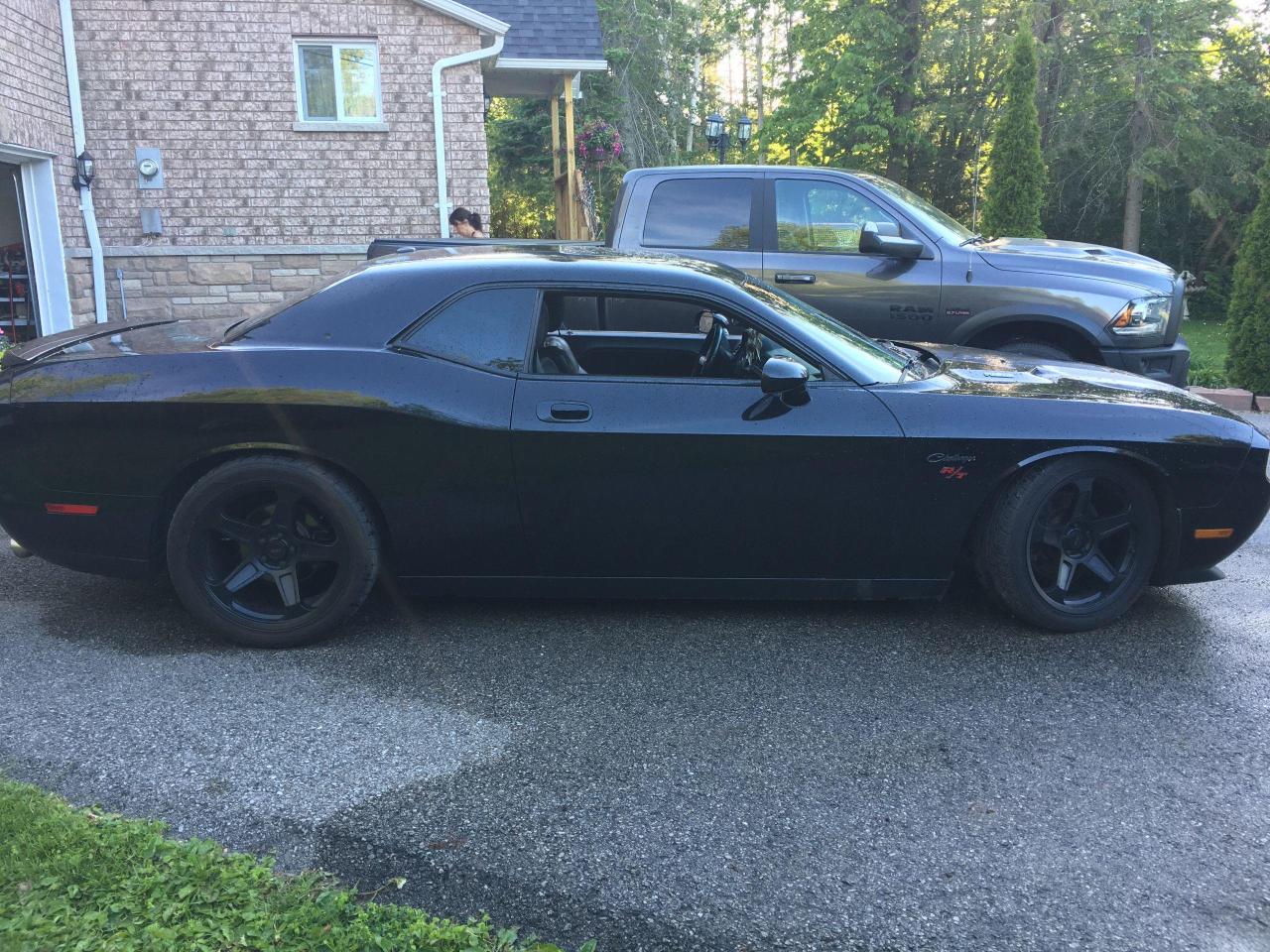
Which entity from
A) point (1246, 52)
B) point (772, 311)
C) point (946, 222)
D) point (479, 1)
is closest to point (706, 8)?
point (1246, 52)

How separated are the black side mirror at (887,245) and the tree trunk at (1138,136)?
61.1 feet

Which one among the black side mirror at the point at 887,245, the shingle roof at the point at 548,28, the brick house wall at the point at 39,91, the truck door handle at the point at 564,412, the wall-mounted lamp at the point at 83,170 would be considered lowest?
the truck door handle at the point at 564,412

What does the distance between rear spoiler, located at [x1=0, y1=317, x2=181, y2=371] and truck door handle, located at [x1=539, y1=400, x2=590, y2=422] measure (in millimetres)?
1995

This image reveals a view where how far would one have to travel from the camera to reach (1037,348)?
22.4ft

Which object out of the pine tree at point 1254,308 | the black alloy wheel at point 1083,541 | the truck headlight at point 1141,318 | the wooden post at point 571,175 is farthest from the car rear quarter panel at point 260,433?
the wooden post at point 571,175

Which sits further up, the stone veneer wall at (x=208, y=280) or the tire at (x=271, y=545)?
the stone veneer wall at (x=208, y=280)

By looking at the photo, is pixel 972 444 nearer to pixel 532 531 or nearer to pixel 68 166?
pixel 532 531

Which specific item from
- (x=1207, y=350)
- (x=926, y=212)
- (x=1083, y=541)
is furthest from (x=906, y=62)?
(x=1083, y=541)

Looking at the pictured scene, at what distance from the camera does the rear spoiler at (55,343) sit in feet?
13.7

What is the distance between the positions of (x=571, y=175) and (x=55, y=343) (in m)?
11.6

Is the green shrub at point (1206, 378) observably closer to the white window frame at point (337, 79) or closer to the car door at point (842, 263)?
the car door at point (842, 263)

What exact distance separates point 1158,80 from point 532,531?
23613mm

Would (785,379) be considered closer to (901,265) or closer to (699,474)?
(699,474)

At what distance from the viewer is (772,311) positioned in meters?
4.17
